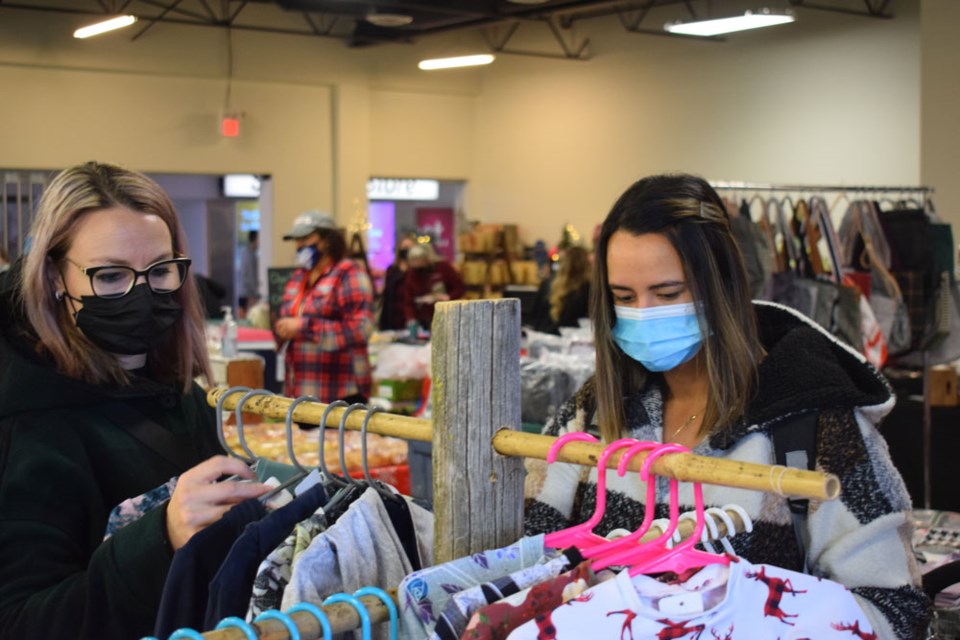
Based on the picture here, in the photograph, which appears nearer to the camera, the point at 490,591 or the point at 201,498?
the point at 490,591

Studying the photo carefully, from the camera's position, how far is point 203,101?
1403 cm

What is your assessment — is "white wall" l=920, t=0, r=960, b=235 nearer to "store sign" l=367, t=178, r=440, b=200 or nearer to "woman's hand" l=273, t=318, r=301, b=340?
"woman's hand" l=273, t=318, r=301, b=340

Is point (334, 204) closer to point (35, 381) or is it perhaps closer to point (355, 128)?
point (355, 128)

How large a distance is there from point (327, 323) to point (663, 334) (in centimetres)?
483

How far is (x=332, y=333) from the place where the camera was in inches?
260

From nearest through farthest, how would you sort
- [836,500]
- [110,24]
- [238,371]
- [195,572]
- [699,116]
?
[195,572], [836,500], [238,371], [110,24], [699,116]

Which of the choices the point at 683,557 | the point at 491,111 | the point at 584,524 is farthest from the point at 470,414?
the point at 491,111

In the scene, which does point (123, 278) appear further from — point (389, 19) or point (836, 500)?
point (389, 19)

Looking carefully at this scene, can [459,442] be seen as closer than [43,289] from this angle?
Yes

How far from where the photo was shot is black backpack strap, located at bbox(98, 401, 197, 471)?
1.90 meters

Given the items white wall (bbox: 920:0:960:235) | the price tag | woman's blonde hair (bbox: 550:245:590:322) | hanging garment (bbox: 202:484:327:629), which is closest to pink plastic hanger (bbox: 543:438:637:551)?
the price tag

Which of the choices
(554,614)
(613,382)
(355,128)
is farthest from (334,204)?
(554,614)

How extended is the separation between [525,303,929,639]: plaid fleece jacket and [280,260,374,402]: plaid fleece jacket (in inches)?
185

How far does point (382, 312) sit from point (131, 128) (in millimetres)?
4085
